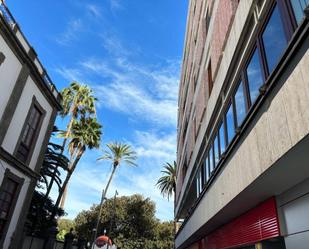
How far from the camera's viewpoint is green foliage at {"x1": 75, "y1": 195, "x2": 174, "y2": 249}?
4166 centimetres

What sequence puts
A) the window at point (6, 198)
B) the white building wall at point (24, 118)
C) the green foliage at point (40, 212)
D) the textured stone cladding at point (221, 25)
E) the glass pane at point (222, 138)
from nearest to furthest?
1. the textured stone cladding at point (221, 25)
2. the glass pane at point (222, 138)
3. the window at point (6, 198)
4. the white building wall at point (24, 118)
5. the green foliage at point (40, 212)

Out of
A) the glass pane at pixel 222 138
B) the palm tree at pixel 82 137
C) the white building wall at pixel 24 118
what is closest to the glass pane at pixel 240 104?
the glass pane at pixel 222 138

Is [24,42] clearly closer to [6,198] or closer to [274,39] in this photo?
[6,198]

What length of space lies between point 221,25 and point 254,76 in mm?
4026

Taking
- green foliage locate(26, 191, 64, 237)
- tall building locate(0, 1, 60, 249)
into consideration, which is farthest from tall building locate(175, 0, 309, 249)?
green foliage locate(26, 191, 64, 237)

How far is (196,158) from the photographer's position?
14.6 m

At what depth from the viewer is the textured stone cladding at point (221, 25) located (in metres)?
8.24

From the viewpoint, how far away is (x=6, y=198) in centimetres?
1287

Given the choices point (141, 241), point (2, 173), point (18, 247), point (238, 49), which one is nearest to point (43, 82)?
point (2, 173)

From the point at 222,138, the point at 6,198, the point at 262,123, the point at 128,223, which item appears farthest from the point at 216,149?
the point at 128,223

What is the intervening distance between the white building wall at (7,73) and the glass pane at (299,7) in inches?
438

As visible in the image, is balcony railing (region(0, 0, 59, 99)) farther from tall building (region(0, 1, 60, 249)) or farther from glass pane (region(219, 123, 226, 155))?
glass pane (region(219, 123, 226, 155))

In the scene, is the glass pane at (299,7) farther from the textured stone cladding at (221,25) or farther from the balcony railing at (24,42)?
the balcony railing at (24,42)

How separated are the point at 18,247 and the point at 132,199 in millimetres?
31794
